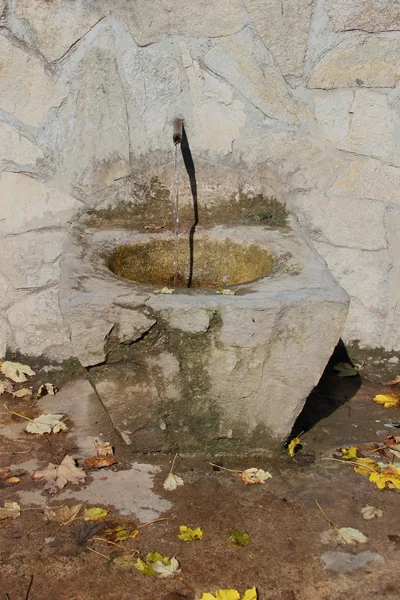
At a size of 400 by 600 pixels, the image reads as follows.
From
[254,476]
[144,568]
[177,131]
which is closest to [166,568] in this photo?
[144,568]

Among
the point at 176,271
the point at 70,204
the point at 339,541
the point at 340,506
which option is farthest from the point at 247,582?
the point at 70,204

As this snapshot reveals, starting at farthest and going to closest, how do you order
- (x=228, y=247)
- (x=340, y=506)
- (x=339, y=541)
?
(x=228, y=247) → (x=340, y=506) → (x=339, y=541)

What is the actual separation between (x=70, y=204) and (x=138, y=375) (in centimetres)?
96

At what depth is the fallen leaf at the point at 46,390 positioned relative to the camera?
294cm


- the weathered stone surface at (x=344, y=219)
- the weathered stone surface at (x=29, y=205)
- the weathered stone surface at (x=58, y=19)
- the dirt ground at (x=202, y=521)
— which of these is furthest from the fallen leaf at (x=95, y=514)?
the weathered stone surface at (x=58, y=19)

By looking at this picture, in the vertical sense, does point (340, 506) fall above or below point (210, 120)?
below

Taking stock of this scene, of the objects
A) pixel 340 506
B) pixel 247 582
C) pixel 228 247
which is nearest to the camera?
pixel 247 582

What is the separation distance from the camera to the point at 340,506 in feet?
7.43

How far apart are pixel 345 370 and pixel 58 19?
1890 millimetres

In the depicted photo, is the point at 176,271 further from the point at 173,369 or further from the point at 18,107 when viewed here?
the point at 18,107

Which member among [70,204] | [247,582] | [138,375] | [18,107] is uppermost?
[18,107]

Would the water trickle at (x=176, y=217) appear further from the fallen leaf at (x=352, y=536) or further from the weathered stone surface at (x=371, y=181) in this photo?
the fallen leaf at (x=352, y=536)

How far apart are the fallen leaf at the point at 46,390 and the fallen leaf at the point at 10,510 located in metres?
0.76

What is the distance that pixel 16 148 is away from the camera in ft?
9.38
